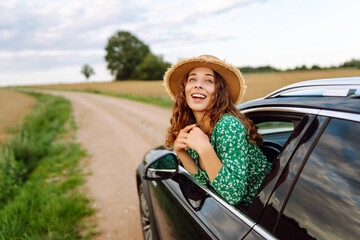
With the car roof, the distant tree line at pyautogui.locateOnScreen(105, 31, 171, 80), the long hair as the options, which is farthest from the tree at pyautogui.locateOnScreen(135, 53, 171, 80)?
the car roof

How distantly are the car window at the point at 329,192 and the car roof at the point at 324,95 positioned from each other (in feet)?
0.29

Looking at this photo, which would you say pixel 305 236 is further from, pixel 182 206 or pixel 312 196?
pixel 182 206

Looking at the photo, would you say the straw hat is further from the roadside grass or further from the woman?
the roadside grass

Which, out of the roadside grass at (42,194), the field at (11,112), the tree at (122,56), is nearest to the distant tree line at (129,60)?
the tree at (122,56)

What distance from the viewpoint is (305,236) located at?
878 mm

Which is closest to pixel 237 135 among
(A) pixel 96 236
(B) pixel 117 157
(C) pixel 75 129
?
(A) pixel 96 236

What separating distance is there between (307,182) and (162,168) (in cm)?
106

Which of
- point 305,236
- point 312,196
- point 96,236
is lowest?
point 96,236

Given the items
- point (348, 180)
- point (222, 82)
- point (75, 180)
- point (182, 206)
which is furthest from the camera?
point (75, 180)

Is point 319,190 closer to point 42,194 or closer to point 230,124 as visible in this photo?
point 230,124

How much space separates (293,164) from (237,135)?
1.28 ft

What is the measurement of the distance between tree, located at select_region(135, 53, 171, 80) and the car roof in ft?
190

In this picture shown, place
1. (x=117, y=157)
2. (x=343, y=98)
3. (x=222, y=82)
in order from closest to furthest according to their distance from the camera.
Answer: (x=343, y=98)
(x=222, y=82)
(x=117, y=157)

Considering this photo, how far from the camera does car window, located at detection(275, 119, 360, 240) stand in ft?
2.67
